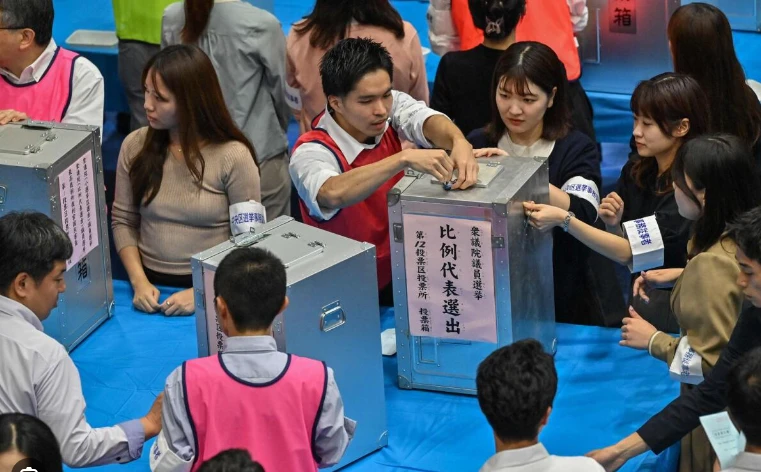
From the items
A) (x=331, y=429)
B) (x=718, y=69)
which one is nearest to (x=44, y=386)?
(x=331, y=429)

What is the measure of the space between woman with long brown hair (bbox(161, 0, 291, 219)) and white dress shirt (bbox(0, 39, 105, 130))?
667 millimetres

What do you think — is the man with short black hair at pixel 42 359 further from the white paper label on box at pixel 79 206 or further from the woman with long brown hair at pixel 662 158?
the woman with long brown hair at pixel 662 158

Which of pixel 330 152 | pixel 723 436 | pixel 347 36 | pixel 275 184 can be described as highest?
pixel 347 36

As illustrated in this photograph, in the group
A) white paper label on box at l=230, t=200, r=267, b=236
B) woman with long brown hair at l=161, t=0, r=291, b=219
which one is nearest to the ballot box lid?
white paper label on box at l=230, t=200, r=267, b=236

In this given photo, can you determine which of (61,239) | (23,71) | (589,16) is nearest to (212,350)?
(61,239)

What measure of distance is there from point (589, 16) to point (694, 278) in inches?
97.5

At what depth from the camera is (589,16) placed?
4.76 metres

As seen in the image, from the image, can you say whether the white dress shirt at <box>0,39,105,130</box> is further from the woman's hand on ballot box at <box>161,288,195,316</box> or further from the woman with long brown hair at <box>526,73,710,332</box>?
the woman with long brown hair at <box>526,73,710,332</box>

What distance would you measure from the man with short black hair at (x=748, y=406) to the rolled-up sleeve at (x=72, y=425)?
1.07 m

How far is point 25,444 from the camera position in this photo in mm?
1844

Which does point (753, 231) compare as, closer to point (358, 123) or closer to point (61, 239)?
point (358, 123)

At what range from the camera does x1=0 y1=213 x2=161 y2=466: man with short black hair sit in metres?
2.23

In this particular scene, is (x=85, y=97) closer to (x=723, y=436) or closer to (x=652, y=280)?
(x=652, y=280)

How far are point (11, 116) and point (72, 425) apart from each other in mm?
1175
